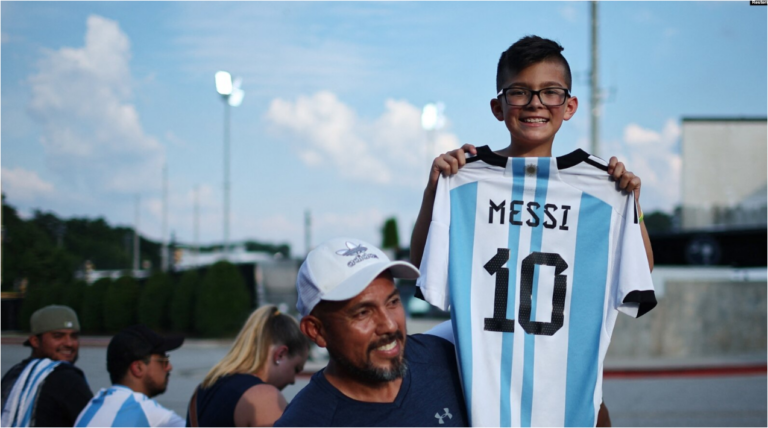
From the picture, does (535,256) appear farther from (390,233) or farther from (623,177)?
(390,233)

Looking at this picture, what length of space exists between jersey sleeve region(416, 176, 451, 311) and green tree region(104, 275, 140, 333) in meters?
13.8

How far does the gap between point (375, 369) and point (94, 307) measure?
1444cm

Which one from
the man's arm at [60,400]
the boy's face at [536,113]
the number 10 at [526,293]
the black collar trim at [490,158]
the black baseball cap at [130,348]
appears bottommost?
the man's arm at [60,400]

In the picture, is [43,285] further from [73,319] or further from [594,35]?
[594,35]

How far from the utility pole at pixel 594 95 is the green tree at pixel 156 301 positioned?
13.7 m

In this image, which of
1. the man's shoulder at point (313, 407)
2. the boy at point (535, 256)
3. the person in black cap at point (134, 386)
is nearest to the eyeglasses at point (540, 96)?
the boy at point (535, 256)

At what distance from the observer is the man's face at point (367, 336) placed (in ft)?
7.67

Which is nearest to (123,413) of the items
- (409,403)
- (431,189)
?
(409,403)

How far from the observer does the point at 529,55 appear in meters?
2.69

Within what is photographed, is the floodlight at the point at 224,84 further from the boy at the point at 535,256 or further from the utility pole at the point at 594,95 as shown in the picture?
the boy at the point at 535,256

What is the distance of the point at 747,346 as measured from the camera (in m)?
19.2

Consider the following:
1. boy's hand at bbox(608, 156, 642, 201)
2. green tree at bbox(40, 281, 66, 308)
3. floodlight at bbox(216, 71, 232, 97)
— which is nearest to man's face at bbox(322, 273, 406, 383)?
boy's hand at bbox(608, 156, 642, 201)

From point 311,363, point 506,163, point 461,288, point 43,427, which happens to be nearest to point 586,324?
point 461,288

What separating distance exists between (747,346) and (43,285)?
17608mm
